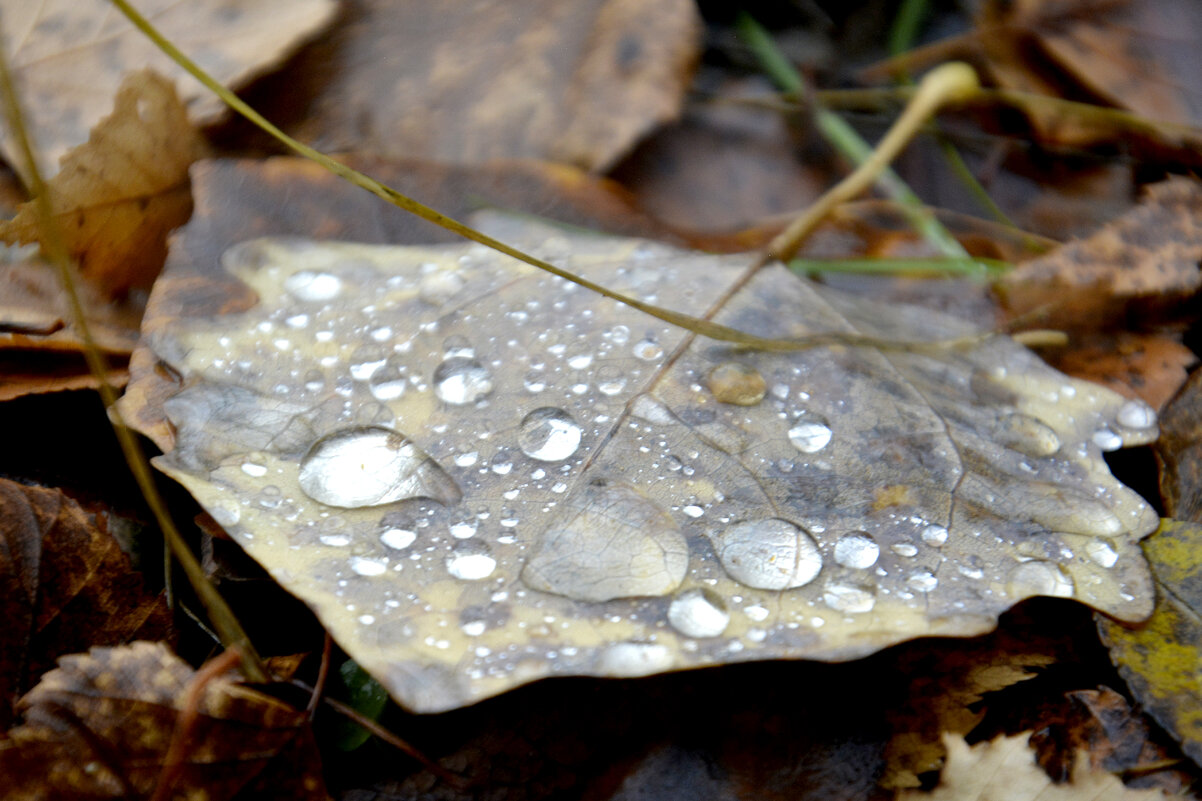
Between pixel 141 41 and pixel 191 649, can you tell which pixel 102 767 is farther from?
pixel 141 41

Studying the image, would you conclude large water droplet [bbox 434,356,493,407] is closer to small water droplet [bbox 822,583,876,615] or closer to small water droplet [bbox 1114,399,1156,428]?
small water droplet [bbox 822,583,876,615]

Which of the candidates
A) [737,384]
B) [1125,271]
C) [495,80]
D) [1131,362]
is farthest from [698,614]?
[495,80]

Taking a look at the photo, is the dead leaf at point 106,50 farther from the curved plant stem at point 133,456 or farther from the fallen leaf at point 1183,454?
the fallen leaf at point 1183,454

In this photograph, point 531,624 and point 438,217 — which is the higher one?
point 438,217

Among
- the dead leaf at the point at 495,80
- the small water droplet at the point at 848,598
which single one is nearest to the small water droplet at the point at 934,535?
Answer: the small water droplet at the point at 848,598

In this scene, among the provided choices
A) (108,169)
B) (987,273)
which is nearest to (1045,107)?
(987,273)

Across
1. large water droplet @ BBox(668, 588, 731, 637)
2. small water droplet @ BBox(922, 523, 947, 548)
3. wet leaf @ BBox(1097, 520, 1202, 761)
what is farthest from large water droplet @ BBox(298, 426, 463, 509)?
wet leaf @ BBox(1097, 520, 1202, 761)
